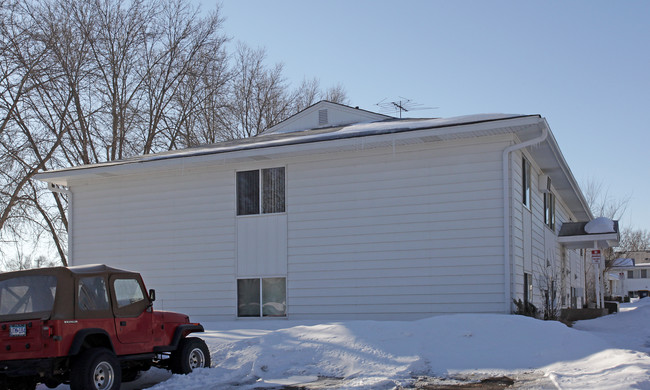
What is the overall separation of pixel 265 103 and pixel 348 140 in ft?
81.0

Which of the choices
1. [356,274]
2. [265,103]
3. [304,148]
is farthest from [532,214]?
[265,103]

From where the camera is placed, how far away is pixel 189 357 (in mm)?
9562

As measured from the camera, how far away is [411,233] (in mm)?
14734

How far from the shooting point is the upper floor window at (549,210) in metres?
20.0

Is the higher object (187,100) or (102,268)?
(187,100)

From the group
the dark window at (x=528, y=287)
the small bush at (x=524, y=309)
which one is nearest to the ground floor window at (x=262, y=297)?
the small bush at (x=524, y=309)

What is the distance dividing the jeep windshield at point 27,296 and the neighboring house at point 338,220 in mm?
8165

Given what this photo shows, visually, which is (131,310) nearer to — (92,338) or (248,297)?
(92,338)

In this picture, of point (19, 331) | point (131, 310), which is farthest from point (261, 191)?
point (19, 331)

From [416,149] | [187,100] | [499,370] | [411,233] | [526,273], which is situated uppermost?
[187,100]

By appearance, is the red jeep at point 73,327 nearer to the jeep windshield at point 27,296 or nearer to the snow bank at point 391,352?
the jeep windshield at point 27,296

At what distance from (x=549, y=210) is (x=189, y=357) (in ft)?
47.9

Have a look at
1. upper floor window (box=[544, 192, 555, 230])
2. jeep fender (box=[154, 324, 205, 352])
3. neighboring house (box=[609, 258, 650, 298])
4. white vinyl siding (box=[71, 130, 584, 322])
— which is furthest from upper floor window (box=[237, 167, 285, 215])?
neighboring house (box=[609, 258, 650, 298])

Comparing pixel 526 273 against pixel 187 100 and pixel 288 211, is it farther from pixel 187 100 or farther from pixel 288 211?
pixel 187 100
